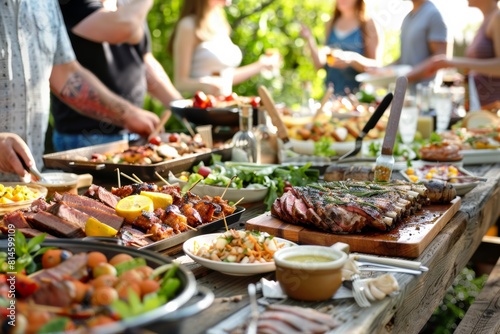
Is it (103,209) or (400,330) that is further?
(103,209)

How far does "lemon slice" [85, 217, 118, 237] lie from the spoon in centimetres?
127

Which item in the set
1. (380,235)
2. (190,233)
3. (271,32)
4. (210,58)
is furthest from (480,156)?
(271,32)

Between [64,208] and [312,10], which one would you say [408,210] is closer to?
[64,208]

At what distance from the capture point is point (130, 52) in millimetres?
4980

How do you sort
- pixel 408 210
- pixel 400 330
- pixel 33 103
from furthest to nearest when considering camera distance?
pixel 33 103 < pixel 408 210 < pixel 400 330

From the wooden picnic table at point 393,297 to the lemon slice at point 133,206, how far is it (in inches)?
7.6

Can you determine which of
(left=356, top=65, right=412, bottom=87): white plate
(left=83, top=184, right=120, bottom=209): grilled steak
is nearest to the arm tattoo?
(left=83, top=184, right=120, bottom=209): grilled steak

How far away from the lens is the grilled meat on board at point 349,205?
223 cm

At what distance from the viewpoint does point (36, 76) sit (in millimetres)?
3512

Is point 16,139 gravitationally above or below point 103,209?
above

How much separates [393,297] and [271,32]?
10.2 metres

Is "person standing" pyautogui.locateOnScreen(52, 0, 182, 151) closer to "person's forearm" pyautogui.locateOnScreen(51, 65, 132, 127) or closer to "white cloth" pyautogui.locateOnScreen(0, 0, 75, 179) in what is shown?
"person's forearm" pyautogui.locateOnScreen(51, 65, 132, 127)

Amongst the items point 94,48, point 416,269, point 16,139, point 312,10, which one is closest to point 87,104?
point 94,48

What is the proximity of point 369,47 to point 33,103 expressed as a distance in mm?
5086
